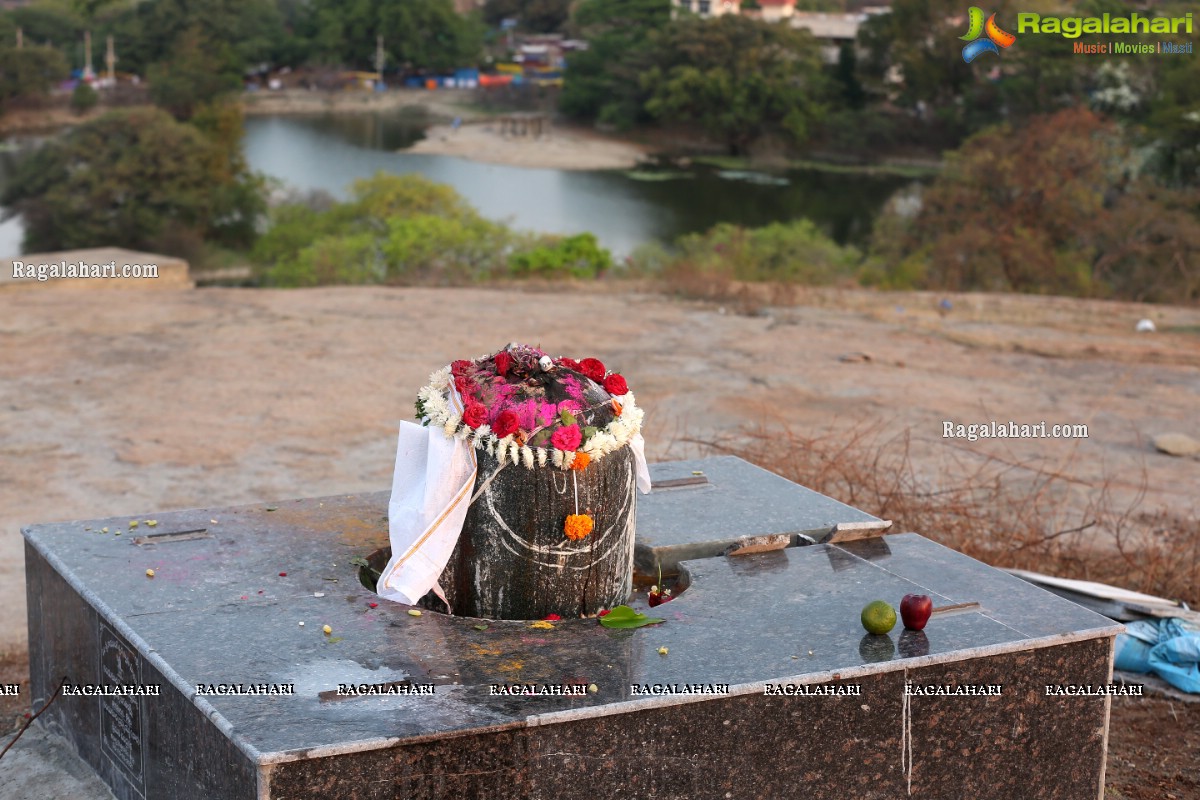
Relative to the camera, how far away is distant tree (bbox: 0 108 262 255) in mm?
31328

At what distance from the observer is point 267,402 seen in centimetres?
837

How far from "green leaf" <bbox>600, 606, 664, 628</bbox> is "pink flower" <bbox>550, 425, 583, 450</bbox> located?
1.40ft

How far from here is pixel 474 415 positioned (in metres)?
3.60

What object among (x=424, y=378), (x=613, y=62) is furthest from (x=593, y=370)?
(x=613, y=62)

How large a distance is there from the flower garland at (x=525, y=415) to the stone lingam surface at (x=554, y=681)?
434mm

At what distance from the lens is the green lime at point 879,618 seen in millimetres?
3496

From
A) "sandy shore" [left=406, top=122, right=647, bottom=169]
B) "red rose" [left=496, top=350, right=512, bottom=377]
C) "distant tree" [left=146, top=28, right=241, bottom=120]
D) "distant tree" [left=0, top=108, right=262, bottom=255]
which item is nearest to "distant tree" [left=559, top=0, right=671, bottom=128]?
"sandy shore" [left=406, top=122, right=647, bottom=169]

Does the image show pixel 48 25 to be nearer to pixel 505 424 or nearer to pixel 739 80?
pixel 739 80

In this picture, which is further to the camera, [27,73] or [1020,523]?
[27,73]

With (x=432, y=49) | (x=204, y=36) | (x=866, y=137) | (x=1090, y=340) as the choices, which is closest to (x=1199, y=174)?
(x=1090, y=340)

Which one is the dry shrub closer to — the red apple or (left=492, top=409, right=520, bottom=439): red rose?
the red apple

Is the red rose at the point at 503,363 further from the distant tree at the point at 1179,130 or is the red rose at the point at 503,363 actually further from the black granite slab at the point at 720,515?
the distant tree at the point at 1179,130

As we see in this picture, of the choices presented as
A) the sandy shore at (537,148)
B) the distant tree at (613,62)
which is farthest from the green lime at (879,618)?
the distant tree at (613,62)

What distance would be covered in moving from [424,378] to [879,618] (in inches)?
228
